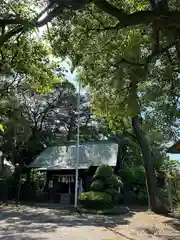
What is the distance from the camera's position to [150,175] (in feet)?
57.4

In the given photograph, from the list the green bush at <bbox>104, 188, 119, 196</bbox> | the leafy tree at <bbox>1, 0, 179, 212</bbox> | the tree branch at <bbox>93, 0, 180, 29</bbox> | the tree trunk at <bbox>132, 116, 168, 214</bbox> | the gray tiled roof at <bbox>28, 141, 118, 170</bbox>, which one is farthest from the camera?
the gray tiled roof at <bbox>28, 141, 118, 170</bbox>

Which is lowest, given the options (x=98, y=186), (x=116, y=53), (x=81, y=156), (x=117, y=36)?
(x=98, y=186)

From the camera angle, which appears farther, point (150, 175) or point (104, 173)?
point (104, 173)

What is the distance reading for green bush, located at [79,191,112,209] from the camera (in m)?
18.5

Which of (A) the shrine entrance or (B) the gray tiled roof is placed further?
(A) the shrine entrance

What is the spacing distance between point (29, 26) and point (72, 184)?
21.6m

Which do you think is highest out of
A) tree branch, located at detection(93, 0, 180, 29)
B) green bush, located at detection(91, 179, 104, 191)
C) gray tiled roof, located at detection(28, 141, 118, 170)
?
tree branch, located at detection(93, 0, 180, 29)

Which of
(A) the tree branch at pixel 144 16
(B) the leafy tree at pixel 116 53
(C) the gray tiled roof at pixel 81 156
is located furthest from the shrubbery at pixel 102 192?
(A) the tree branch at pixel 144 16

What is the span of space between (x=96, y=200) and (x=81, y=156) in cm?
812

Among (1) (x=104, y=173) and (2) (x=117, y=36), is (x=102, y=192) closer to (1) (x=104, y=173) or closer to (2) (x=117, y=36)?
Answer: (1) (x=104, y=173)

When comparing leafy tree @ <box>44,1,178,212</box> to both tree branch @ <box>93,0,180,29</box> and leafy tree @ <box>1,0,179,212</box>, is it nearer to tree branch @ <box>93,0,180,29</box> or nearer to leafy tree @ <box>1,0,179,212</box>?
Result: leafy tree @ <box>1,0,179,212</box>

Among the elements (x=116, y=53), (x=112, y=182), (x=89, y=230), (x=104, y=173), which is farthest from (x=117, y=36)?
(x=112, y=182)

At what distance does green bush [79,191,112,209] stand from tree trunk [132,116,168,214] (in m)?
2.66

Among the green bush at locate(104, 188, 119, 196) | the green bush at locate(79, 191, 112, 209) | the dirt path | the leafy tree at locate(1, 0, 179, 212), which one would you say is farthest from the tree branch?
the green bush at locate(104, 188, 119, 196)
